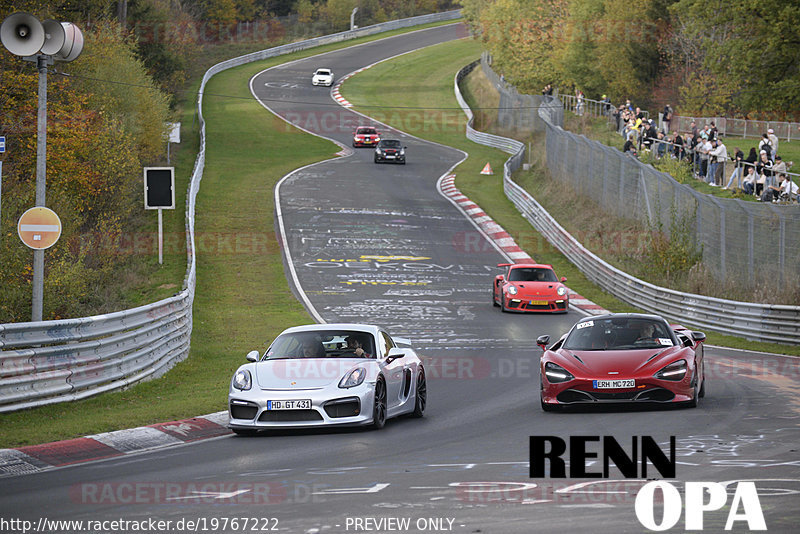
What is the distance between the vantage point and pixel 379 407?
12789 mm

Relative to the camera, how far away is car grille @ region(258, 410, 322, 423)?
1228cm

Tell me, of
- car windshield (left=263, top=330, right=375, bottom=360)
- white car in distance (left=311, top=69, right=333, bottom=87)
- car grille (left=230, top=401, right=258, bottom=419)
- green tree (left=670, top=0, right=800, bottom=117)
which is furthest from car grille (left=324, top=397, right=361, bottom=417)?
white car in distance (left=311, top=69, right=333, bottom=87)

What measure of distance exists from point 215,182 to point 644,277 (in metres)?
26.0

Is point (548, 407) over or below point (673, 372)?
below

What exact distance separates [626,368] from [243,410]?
480cm

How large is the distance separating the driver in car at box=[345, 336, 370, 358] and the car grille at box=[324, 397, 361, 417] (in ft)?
3.76

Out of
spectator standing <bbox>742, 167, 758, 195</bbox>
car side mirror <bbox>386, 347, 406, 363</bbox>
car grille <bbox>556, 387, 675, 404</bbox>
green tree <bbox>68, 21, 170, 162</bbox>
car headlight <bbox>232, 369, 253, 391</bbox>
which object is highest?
green tree <bbox>68, 21, 170, 162</bbox>

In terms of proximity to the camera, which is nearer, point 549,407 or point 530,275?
point 549,407

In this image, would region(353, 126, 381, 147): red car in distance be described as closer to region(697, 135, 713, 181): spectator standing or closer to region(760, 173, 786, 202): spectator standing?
region(697, 135, 713, 181): spectator standing

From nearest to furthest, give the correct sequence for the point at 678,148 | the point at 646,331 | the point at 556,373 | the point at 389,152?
the point at 556,373 < the point at 646,331 < the point at 678,148 < the point at 389,152

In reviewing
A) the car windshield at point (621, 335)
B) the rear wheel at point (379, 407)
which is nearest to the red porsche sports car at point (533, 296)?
the car windshield at point (621, 335)

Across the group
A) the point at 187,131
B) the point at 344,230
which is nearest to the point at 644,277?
the point at 344,230

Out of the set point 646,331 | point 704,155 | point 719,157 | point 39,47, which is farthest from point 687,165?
point 39,47

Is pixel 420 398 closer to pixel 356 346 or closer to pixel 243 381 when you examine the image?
pixel 356 346
